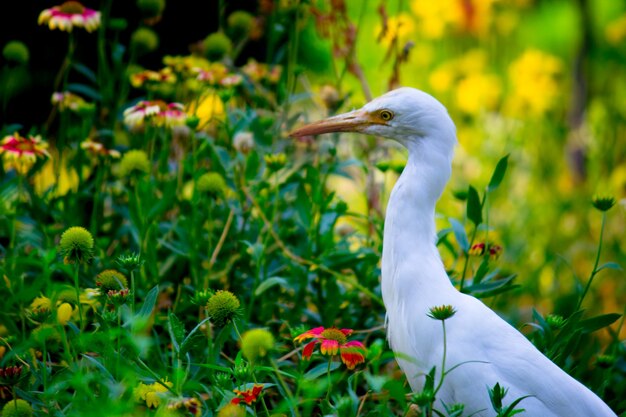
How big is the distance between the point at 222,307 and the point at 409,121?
0.72m

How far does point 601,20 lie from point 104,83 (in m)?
4.19

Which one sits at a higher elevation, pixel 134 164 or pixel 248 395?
pixel 134 164

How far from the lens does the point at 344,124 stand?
2326 millimetres

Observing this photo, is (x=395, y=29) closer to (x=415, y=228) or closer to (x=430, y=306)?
(x=415, y=228)

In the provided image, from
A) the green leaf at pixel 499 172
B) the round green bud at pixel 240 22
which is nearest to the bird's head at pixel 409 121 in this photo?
the green leaf at pixel 499 172

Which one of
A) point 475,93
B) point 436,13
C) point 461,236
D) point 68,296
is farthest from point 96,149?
point 436,13

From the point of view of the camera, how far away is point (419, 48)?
18.0 feet

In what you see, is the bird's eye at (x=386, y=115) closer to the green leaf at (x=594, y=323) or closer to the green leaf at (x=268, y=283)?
the green leaf at (x=268, y=283)

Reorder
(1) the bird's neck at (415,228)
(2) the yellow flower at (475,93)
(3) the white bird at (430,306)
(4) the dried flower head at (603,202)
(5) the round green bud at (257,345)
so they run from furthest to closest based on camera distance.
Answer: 1. (2) the yellow flower at (475,93)
2. (4) the dried flower head at (603,202)
3. (1) the bird's neck at (415,228)
4. (3) the white bird at (430,306)
5. (5) the round green bud at (257,345)

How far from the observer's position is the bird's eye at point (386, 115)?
2.27m

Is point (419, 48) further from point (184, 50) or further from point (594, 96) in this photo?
point (184, 50)

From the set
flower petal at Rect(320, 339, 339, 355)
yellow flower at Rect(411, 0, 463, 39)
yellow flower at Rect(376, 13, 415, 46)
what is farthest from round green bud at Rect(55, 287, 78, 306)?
yellow flower at Rect(411, 0, 463, 39)

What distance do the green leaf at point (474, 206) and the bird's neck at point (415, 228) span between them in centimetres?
28

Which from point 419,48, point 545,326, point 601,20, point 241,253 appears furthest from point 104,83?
point 601,20
